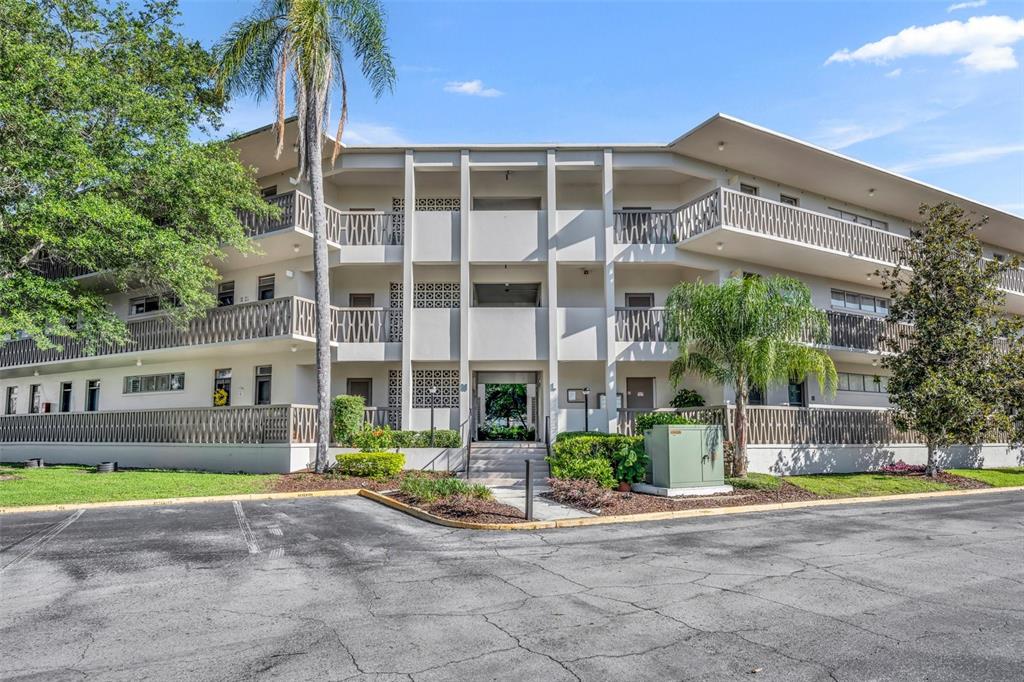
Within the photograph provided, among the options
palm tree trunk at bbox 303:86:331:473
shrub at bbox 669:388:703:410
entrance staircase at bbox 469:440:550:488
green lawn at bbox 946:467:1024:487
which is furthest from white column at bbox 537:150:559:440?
green lawn at bbox 946:467:1024:487

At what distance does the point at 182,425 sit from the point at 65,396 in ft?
41.6

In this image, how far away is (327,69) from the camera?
17.9 m

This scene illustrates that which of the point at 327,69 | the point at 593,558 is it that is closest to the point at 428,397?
the point at 327,69

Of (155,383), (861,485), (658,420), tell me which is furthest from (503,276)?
(155,383)

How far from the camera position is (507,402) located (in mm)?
37281

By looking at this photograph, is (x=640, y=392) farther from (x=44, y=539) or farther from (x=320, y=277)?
(x=44, y=539)

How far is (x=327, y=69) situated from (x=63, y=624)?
16.0 m

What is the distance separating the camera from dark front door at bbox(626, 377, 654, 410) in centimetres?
2169

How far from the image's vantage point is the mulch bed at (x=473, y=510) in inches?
443

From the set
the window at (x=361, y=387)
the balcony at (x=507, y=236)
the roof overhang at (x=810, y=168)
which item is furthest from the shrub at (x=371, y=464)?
the roof overhang at (x=810, y=168)

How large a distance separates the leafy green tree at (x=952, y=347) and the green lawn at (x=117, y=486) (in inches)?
719

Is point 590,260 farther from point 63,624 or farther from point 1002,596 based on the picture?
point 63,624

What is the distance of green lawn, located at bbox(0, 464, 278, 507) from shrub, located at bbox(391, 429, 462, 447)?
11.7 feet

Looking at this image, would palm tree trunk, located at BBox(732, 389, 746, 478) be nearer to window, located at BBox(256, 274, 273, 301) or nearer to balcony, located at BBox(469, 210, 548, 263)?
balcony, located at BBox(469, 210, 548, 263)
